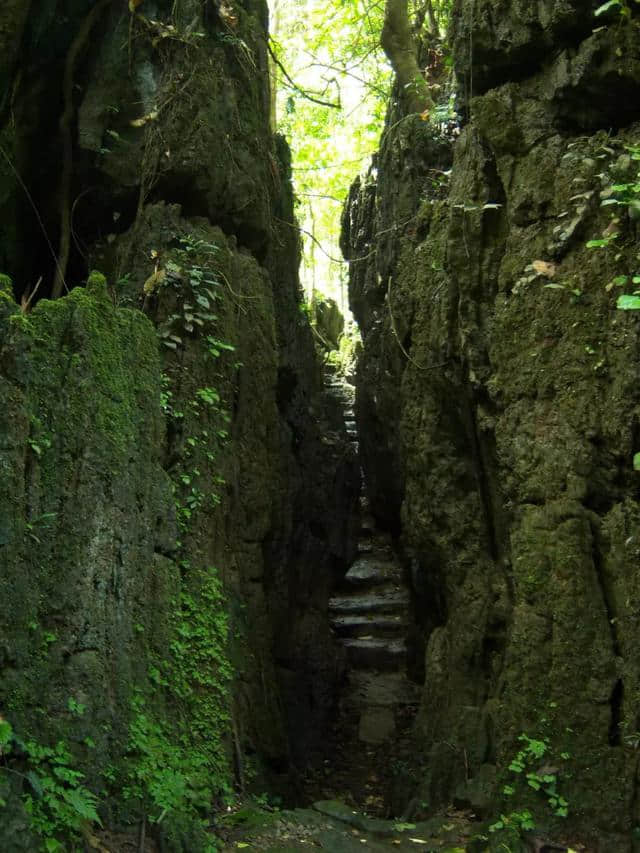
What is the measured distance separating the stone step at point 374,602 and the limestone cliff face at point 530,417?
498 centimetres

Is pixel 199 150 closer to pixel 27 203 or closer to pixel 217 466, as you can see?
pixel 27 203

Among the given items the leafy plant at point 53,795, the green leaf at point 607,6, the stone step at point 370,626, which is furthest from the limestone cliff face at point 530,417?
the stone step at point 370,626

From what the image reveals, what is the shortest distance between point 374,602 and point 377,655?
1710mm

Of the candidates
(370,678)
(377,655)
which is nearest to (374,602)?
(377,655)

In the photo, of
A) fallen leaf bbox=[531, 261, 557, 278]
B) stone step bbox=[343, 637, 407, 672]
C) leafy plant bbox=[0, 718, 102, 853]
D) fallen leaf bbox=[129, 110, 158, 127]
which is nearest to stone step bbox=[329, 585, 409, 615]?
stone step bbox=[343, 637, 407, 672]

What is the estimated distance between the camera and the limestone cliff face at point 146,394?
5039 millimetres

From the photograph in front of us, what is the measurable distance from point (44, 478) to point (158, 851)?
262cm

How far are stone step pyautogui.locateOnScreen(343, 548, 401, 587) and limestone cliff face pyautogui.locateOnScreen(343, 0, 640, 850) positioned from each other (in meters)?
6.03

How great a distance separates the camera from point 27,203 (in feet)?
30.8

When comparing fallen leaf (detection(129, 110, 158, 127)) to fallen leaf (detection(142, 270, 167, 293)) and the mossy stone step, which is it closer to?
fallen leaf (detection(142, 270, 167, 293))

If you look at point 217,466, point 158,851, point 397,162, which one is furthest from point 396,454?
point 158,851

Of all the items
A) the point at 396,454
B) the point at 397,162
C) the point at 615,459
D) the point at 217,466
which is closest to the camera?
the point at 615,459

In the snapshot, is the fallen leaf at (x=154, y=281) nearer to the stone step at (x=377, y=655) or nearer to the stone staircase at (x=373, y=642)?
the stone staircase at (x=373, y=642)

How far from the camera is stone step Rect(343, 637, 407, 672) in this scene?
14.4m
